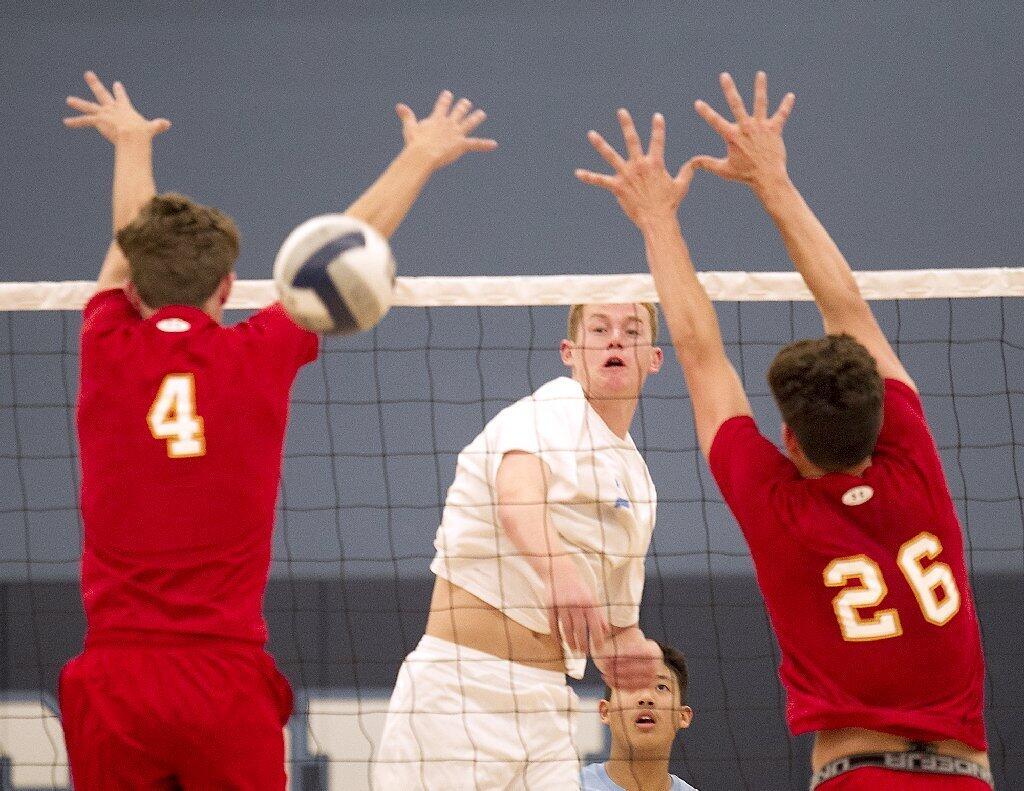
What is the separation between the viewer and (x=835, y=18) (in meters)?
8.19

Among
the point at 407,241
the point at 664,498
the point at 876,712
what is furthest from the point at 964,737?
the point at 407,241

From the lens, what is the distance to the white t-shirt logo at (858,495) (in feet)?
11.0

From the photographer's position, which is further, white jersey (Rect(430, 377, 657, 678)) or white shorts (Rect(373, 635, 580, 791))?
white jersey (Rect(430, 377, 657, 678))

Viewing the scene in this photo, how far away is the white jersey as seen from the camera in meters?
5.04

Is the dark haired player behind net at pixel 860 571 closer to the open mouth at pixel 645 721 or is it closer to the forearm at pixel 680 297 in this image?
the forearm at pixel 680 297

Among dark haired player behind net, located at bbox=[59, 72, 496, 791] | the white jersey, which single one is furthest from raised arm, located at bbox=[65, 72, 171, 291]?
the white jersey

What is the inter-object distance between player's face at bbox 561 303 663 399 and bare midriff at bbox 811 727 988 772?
2.16 meters

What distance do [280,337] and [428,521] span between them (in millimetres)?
4342

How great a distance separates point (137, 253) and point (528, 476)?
186 cm

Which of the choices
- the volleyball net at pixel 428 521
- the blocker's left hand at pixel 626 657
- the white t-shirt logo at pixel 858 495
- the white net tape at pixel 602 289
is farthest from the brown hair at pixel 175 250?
the volleyball net at pixel 428 521

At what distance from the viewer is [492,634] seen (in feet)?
16.4

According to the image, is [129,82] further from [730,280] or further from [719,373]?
[719,373]

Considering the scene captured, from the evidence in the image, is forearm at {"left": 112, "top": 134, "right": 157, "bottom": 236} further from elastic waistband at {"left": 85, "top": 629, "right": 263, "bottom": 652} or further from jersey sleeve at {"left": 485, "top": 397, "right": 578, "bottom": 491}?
jersey sleeve at {"left": 485, "top": 397, "right": 578, "bottom": 491}

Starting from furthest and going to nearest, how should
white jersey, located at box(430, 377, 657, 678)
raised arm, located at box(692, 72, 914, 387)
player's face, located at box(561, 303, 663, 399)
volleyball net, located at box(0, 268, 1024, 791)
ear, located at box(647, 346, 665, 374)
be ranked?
volleyball net, located at box(0, 268, 1024, 791)
ear, located at box(647, 346, 665, 374)
player's face, located at box(561, 303, 663, 399)
white jersey, located at box(430, 377, 657, 678)
raised arm, located at box(692, 72, 914, 387)
